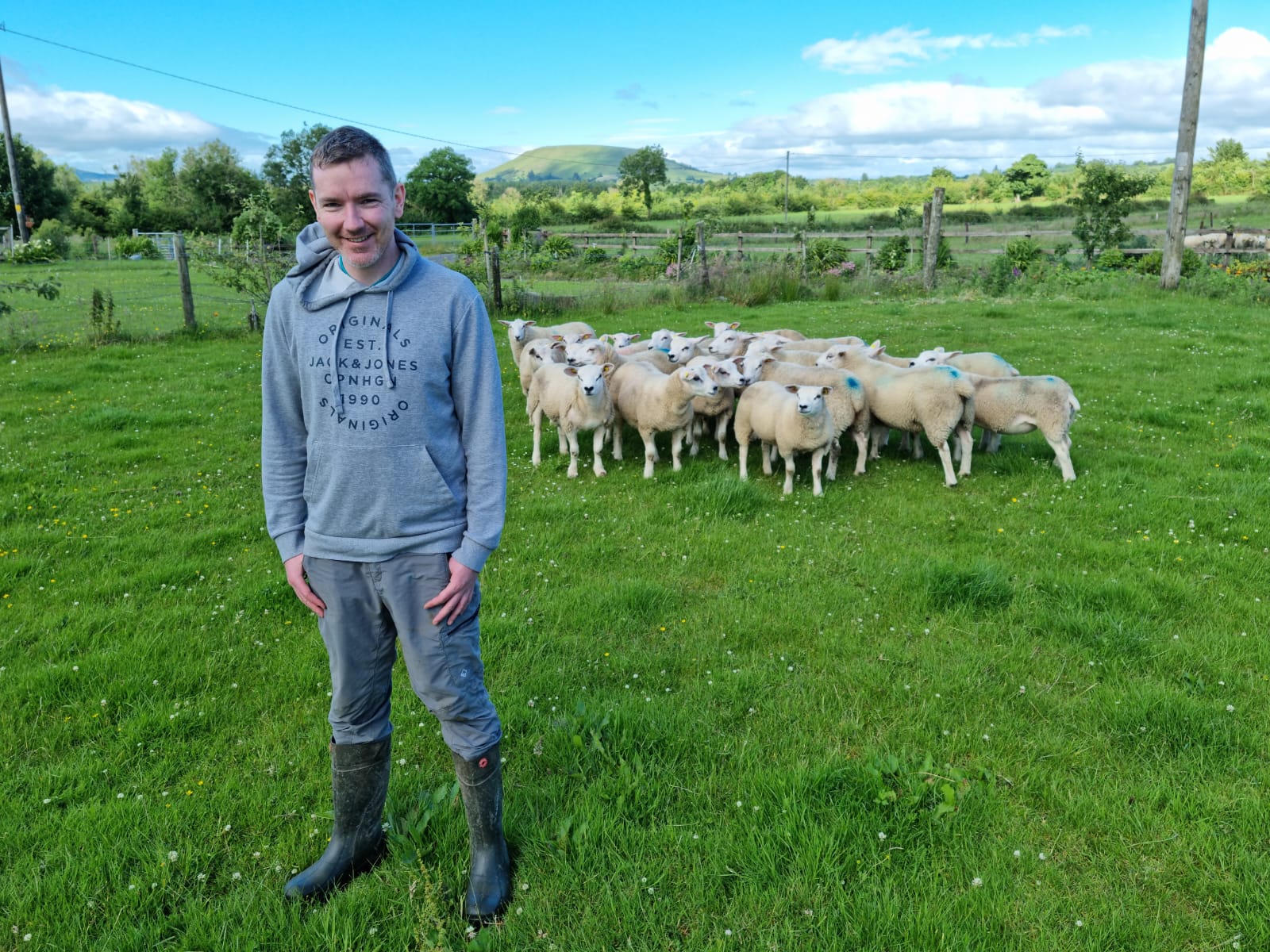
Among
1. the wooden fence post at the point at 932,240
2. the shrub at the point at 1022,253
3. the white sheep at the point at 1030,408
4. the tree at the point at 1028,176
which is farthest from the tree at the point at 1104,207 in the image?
the tree at the point at 1028,176

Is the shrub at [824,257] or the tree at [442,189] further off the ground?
the tree at [442,189]

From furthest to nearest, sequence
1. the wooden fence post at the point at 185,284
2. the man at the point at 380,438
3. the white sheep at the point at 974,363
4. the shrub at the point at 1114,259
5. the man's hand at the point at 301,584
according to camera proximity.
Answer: the shrub at the point at 1114,259, the wooden fence post at the point at 185,284, the white sheep at the point at 974,363, the man's hand at the point at 301,584, the man at the point at 380,438

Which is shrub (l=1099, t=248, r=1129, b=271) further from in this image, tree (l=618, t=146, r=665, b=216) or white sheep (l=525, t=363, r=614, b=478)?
tree (l=618, t=146, r=665, b=216)

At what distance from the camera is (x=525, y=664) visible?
4.29 metres

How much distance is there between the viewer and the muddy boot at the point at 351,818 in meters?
2.75

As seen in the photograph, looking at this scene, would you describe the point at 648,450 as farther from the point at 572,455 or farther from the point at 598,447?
the point at 572,455

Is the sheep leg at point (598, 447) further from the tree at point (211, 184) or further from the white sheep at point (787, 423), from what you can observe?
the tree at point (211, 184)

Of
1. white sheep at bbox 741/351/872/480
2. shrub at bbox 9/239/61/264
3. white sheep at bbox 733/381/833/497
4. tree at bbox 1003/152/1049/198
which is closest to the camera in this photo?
white sheep at bbox 733/381/833/497

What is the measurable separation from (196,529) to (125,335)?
1101 centimetres

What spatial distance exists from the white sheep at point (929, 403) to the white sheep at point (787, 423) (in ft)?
2.20

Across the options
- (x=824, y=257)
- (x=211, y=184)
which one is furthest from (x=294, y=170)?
(x=824, y=257)

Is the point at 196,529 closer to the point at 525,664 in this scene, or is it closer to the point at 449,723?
the point at 525,664

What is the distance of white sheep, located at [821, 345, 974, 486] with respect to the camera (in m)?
7.24

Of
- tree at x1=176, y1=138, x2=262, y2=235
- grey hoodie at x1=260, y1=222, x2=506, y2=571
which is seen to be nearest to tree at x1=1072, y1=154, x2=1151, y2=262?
grey hoodie at x1=260, y1=222, x2=506, y2=571
